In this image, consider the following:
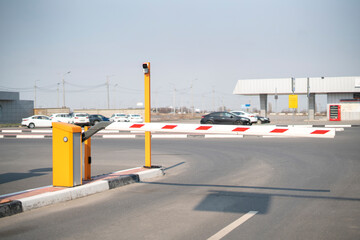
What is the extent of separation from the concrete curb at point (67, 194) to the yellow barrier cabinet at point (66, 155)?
0.25m

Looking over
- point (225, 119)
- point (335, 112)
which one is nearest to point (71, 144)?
point (225, 119)

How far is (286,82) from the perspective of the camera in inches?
2053

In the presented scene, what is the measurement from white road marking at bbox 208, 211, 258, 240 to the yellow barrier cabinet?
128 inches

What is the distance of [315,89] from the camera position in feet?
168

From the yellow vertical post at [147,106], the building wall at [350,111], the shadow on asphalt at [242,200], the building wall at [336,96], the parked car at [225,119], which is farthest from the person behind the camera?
the building wall at [336,96]

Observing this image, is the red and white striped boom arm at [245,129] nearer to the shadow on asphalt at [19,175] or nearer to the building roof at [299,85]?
the shadow on asphalt at [19,175]

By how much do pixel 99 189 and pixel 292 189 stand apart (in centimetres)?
375

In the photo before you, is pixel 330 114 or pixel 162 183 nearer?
pixel 162 183

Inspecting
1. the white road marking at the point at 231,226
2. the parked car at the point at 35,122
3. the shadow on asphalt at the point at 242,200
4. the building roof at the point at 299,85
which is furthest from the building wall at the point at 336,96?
the white road marking at the point at 231,226

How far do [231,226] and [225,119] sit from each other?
3001 cm

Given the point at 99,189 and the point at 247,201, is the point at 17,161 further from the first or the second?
the point at 247,201

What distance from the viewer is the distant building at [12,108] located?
52844 mm

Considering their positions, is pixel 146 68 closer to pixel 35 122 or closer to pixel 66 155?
pixel 66 155

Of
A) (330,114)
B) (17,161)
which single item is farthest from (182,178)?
(330,114)
